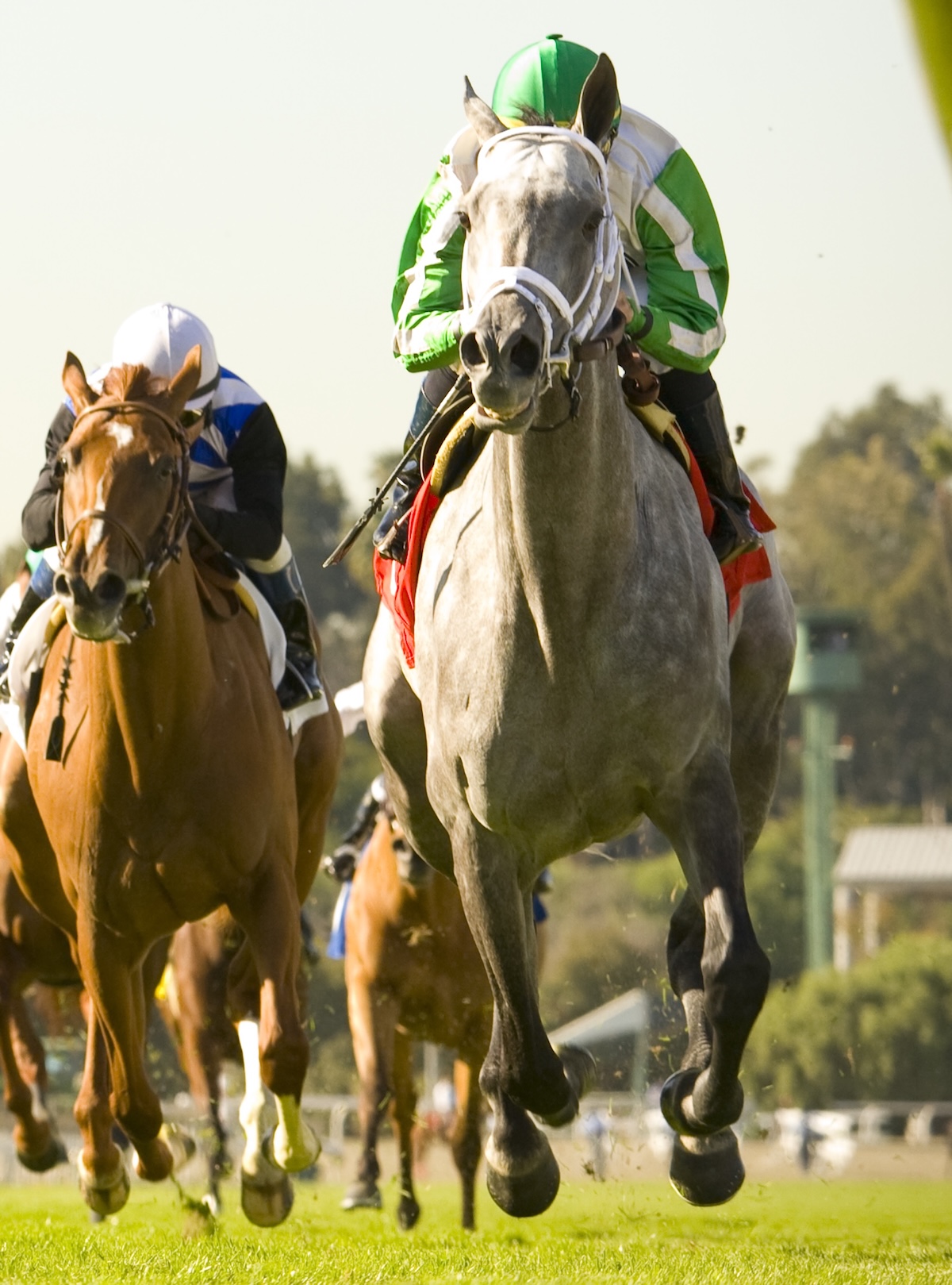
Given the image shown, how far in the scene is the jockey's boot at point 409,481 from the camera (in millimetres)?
6836

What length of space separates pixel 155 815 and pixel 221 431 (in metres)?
1.79

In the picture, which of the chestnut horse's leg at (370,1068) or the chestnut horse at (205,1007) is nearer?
the chestnut horse's leg at (370,1068)

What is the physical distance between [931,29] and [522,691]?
3.79m

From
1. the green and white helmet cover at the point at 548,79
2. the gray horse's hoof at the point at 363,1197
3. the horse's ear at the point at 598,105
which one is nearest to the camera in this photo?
the horse's ear at the point at 598,105

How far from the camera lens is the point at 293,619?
8.73m

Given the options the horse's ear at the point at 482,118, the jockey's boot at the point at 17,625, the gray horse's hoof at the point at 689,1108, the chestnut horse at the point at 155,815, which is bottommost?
the gray horse's hoof at the point at 689,1108

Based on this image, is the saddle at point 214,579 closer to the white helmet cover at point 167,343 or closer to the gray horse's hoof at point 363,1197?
the white helmet cover at point 167,343

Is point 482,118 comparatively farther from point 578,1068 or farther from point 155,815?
point 155,815

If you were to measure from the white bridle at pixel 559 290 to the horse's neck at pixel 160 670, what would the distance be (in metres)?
2.61

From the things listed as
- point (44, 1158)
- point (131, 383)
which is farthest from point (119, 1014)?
point (131, 383)

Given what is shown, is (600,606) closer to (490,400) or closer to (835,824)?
(490,400)

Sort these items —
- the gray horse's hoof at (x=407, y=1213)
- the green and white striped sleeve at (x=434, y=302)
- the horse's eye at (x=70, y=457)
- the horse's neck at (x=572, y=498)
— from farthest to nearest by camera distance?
1. the gray horse's hoof at (x=407, y=1213)
2. the horse's eye at (x=70, y=457)
3. the green and white striped sleeve at (x=434, y=302)
4. the horse's neck at (x=572, y=498)

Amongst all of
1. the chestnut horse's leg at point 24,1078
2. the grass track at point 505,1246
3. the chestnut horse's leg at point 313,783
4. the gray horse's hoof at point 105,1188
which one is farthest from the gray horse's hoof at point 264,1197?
the chestnut horse's leg at point 24,1078

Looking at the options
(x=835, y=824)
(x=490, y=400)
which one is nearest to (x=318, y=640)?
(x=490, y=400)
